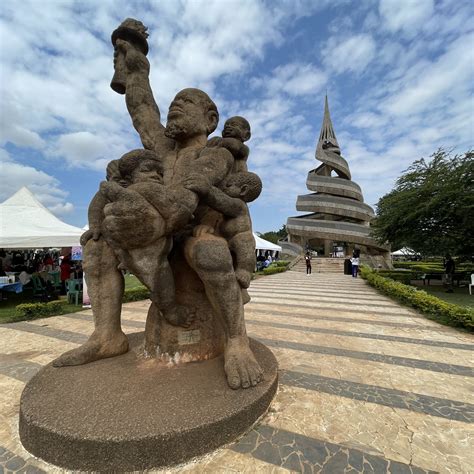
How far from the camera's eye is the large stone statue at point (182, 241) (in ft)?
7.46

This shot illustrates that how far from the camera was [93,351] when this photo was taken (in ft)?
9.31

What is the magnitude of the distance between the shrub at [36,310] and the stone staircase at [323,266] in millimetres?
20546

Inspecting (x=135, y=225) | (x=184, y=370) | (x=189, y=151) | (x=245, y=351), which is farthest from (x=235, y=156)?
(x=184, y=370)

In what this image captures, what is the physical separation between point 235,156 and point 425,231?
13990 mm

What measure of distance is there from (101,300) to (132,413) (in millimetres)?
1174

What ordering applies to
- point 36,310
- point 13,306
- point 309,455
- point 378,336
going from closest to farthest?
point 309,455 → point 378,336 → point 36,310 → point 13,306

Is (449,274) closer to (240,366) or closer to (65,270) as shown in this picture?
(240,366)

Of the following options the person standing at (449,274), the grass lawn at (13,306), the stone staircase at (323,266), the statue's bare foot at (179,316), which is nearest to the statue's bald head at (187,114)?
the statue's bare foot at (179,316)

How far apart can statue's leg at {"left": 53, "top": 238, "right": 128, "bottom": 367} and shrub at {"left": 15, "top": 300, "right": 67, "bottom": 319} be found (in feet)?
17.6

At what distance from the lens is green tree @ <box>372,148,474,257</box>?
40.4 ft

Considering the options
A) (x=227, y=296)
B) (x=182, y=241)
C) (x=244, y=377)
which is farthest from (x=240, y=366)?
(x=182, y=241)

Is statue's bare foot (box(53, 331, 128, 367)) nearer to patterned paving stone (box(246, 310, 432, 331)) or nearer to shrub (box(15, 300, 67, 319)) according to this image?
patterned paving stone (box(246, 310, 432, 331))

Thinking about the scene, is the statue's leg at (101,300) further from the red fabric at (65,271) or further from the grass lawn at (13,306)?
the red fabric at (65,271)

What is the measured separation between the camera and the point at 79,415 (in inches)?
79.4
